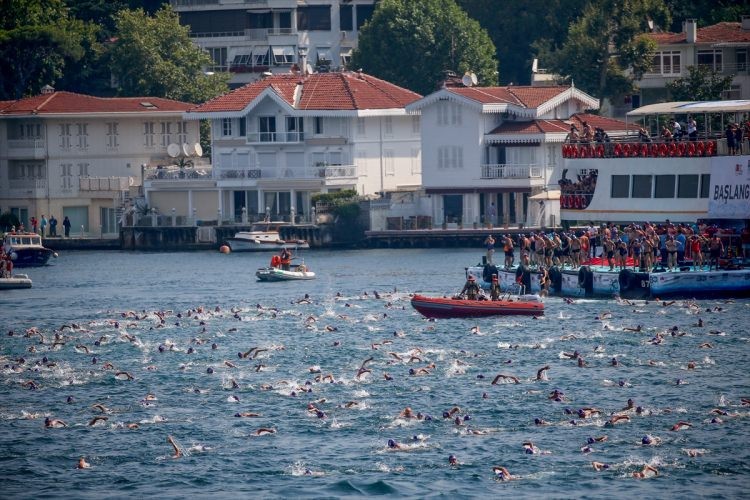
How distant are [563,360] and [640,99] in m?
63.7

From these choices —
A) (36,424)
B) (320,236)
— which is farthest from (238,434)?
(320,236)

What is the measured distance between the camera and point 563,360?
183 feet

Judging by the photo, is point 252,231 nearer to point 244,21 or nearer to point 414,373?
point 244,21

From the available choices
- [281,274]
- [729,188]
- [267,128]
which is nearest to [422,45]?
[267,128]

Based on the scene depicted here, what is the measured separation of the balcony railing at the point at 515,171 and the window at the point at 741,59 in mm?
17560

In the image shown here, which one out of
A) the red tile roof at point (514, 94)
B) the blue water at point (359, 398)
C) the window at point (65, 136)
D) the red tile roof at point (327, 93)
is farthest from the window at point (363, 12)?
the blue water at point (359, 398)

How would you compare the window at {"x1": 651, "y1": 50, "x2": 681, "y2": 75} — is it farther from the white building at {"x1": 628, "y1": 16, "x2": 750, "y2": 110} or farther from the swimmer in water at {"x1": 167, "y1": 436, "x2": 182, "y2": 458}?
the swimmer in water at {"x1": 167, "y1": 436, "x2": 182, "y2": 458}

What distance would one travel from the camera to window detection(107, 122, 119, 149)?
116 metres

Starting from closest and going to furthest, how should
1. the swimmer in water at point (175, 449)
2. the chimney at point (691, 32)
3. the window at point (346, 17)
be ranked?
the swimmer in water at point (175, 449), the chimney at point (691, 32), the window at point (346, 17)

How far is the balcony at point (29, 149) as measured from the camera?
116 metres

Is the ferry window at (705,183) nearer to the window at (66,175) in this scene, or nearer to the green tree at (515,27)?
the green tree at (515,27)

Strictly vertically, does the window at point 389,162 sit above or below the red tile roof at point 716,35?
below

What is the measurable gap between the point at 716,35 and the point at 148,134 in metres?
38.5

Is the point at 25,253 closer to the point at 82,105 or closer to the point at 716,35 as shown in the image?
the point at 82,105
